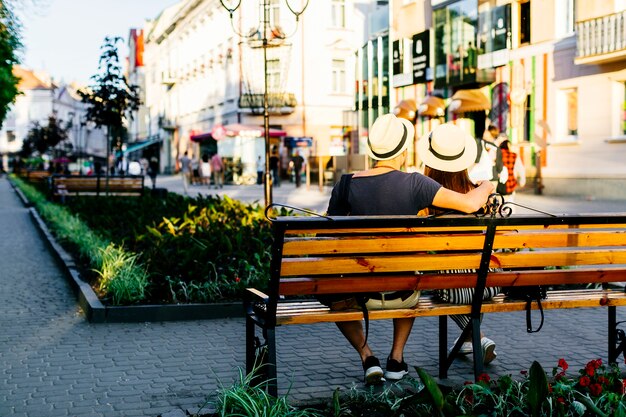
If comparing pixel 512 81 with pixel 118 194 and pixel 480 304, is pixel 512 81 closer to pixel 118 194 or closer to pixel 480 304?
pixel 118 194

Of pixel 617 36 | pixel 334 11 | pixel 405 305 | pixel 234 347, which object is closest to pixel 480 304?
pixel 405 305

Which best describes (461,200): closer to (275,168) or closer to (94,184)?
(94,184)

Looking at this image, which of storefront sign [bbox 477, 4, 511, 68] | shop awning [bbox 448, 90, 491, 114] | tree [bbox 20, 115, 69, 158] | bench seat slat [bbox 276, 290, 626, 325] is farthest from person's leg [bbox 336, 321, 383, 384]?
tree [bbox 20, 115, 69, 158]

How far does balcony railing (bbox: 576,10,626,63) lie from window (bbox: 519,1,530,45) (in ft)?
11.4

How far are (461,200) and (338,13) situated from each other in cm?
5038

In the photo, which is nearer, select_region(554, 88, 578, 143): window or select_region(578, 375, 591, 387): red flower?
select_region(578, 375, 591, 387): red flower

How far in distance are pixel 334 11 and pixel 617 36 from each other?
2989cm

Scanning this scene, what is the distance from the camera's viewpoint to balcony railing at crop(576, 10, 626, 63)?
86.1 feet

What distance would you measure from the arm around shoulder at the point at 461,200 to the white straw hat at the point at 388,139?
0.37 metres

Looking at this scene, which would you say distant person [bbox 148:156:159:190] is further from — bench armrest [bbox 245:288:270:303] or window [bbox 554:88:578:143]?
bench armrest [bbox 245:288:270:303]

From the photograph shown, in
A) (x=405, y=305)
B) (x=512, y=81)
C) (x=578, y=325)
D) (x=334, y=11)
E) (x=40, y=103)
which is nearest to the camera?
(x=405, y=305)

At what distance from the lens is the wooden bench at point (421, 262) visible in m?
4.99

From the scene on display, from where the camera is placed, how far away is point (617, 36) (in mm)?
26297

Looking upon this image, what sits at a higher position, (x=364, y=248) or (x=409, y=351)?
(x=364, y=248)
